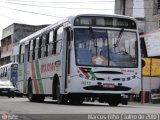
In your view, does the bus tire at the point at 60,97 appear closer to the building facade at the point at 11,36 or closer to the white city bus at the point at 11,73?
the white city bus at the point at 11,73

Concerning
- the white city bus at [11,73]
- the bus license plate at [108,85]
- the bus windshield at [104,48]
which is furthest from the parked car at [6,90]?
the bus license plate at [108,85]

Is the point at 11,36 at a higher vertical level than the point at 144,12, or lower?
higher

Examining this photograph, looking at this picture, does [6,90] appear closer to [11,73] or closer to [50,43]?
[11,73]

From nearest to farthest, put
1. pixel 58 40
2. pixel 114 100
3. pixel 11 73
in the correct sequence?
pixel 58 40 < pixel 114 100 < pixel 11 73

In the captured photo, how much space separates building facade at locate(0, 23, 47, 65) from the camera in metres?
90.6

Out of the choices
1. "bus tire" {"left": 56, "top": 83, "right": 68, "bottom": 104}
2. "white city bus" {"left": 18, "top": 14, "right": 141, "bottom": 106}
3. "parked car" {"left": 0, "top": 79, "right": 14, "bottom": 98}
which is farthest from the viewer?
"parked car" {"left": 0, "top": 79, "right": 14, "bottom": 98}

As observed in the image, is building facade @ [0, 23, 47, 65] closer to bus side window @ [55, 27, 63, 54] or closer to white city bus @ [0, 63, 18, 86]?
white city bus @ [0, 63, 18, 86]

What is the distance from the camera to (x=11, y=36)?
307 feet

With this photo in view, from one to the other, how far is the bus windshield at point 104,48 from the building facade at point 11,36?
65618mm

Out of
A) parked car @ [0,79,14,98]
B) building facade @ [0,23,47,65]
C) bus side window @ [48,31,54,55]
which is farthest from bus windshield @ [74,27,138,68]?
building facade @ [0,23,47,65]

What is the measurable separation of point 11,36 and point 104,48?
244 ft

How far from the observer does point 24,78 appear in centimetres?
2931

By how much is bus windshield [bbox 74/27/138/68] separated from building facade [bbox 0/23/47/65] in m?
65.6

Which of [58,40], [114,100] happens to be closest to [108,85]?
[114,100]
